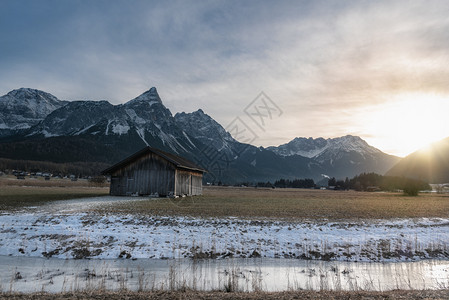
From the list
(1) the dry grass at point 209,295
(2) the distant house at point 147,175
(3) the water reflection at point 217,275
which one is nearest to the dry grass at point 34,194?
(2) the distant house at point 147,175

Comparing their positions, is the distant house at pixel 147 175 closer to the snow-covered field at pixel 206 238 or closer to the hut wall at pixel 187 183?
the hut wall at pixel 187 183

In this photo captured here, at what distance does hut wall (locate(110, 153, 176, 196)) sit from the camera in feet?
134

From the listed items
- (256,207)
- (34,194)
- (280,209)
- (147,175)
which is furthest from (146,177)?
(280,209)

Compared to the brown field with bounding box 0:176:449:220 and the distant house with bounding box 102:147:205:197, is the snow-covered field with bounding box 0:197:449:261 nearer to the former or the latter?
the brown field with bounding box 0:176:449:220

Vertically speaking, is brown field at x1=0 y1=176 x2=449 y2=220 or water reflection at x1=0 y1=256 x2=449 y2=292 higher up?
brown field at x1=0 y1=176 x2=449 y2=220

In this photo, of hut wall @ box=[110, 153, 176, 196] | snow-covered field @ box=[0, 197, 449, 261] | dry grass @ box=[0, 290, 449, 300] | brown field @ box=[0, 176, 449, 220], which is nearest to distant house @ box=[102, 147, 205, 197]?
hut wall @ box=[110, 153, 176, 196]

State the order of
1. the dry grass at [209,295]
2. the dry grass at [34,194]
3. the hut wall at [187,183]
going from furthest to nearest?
1. the hut wall at [187,183]
2. the dry grass at [34,194]
3. the dry grass at [209,295]

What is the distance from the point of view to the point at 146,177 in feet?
136

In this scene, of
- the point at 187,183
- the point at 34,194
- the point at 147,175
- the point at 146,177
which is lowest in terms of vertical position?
the point at 34,194

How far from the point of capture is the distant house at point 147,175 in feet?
134

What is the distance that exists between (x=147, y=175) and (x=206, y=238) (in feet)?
88.9

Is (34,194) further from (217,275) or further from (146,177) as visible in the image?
(217,275)

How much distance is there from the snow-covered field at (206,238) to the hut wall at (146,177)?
20.6 metres

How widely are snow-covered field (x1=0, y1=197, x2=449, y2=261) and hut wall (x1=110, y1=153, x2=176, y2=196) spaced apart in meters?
20.6
